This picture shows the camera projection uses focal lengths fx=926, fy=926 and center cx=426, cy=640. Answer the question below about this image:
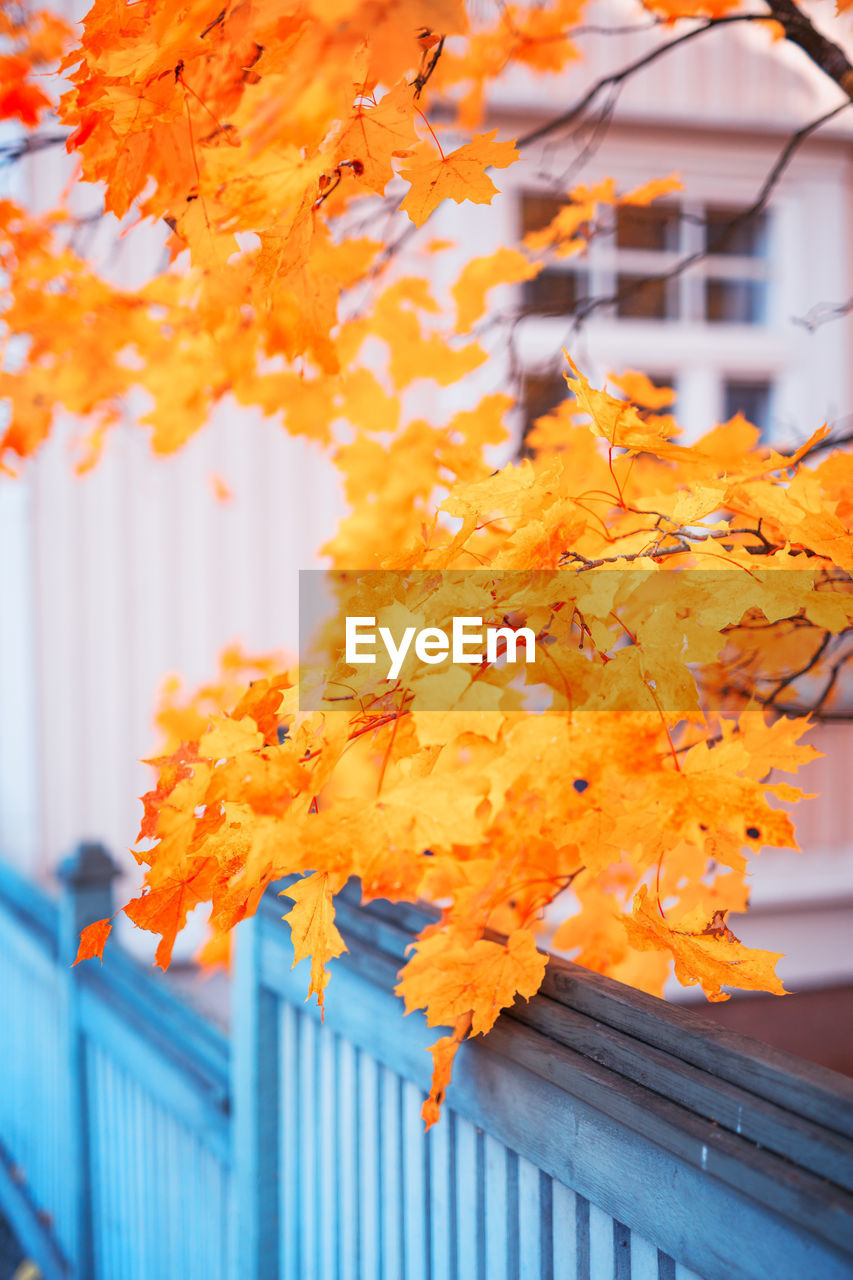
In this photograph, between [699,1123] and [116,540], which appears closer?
[699,1123]

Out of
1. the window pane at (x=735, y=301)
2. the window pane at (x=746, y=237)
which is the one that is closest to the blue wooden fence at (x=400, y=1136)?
the window pane at (x=735, y=301)

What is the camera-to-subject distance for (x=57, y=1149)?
7.18 feet

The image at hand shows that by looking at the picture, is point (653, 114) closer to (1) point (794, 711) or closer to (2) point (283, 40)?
(1) point (794, 711)

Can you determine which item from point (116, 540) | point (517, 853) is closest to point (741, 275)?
point (116, 540)

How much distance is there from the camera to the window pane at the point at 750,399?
3.89 m

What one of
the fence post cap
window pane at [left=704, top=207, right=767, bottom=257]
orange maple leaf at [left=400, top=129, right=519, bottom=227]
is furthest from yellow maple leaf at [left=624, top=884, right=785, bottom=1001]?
window pane at [left=704, top=207, right=767, bottom=257]

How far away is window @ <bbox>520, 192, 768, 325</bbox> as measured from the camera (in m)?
3.66

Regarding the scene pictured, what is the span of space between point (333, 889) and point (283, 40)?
67 centimetres

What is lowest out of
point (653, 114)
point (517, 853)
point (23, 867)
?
point (23, 867)

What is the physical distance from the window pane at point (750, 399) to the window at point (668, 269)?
26cm

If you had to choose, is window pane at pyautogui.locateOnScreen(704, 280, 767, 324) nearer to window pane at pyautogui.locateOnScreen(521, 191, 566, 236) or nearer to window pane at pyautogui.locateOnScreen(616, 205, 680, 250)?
window pane at pyautogui.locateOnScreen(616, 205, 680, 250)

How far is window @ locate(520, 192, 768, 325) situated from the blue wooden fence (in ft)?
9.37

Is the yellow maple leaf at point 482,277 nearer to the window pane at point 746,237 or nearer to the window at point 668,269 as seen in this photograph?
the window at point 668,269

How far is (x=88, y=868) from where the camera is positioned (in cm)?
201
